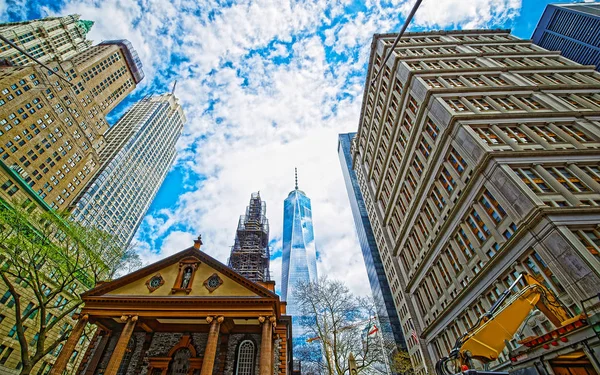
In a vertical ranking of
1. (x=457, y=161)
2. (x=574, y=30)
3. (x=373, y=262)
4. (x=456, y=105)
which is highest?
(x=574, y=30)

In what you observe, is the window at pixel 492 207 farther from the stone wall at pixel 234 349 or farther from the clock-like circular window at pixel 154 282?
the clock-like circular window at pixel 154 282

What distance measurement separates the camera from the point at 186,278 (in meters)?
23.5

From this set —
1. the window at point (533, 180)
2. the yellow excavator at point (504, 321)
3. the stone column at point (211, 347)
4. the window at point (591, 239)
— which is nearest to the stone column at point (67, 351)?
the stone column at point (211, 347)

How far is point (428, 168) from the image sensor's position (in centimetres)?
3331

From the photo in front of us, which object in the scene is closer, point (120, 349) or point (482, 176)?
point (120, 349)

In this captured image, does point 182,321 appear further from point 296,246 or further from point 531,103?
point 296,246

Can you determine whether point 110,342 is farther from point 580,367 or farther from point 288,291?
point 288,291

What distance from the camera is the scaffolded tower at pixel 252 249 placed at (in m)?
52.9

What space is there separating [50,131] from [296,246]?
11568cm

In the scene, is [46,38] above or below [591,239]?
above

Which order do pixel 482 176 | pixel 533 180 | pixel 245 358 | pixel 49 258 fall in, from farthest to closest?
1. pixel 49 258
2. pixel 482 176
3. pixel 533 180
4. pixel 245 358

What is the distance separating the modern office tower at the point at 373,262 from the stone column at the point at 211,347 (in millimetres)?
43785

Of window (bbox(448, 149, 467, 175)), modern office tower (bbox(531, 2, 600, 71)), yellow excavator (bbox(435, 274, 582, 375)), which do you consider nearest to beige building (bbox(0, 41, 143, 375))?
yellow excavator (bbox(435, 274, 582, 375))

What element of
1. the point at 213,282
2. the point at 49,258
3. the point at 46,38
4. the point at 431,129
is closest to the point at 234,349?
the point at 213,282
